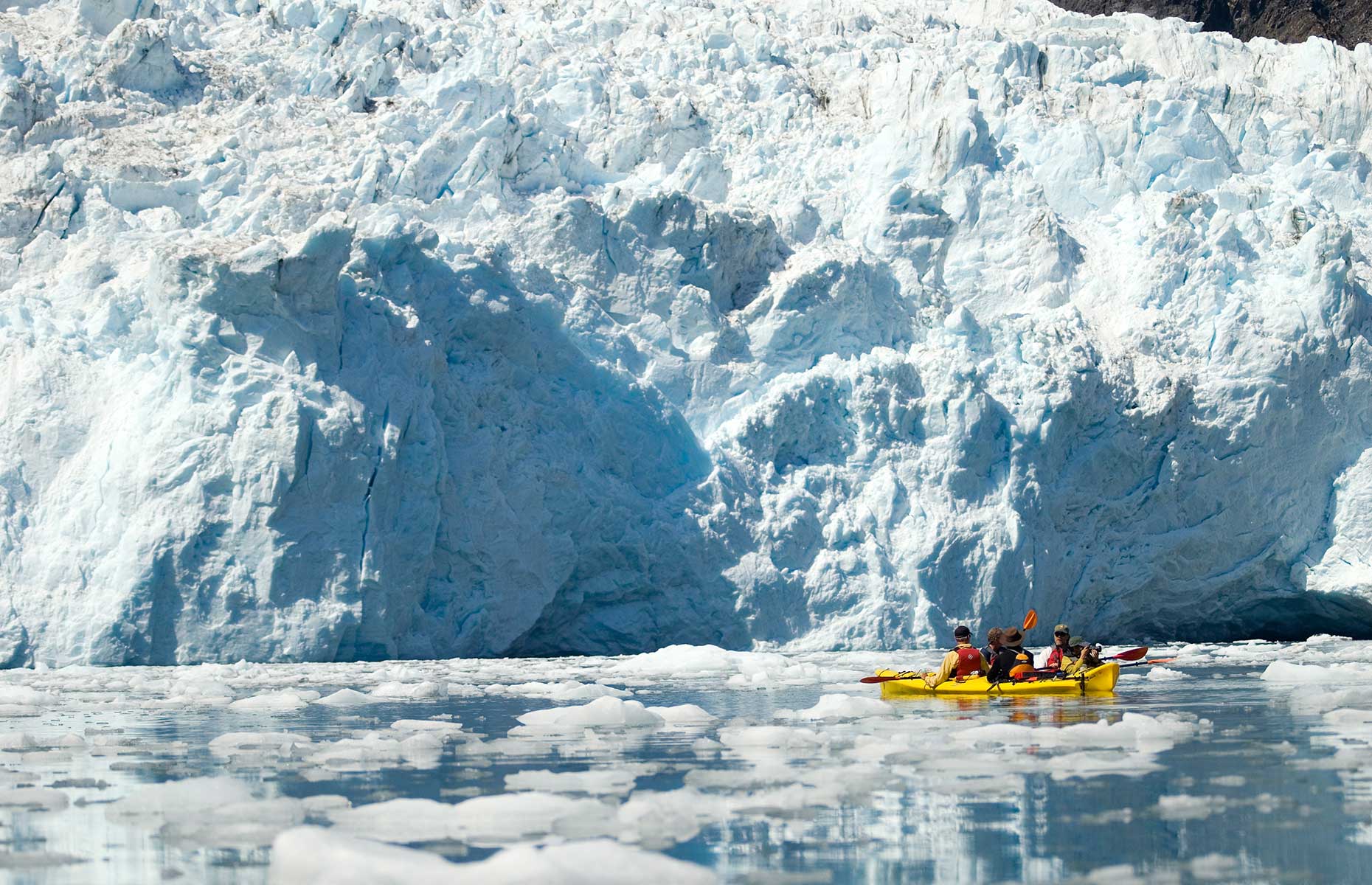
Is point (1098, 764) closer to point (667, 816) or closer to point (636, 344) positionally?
point (667, 816)

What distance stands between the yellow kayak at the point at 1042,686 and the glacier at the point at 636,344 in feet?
22.9

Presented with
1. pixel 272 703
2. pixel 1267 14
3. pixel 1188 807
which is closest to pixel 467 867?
pixel 1188 807

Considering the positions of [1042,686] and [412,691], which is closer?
[1042,686]

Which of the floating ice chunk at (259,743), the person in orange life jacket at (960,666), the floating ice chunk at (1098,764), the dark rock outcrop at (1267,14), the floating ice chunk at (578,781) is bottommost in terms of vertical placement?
the floating ice chunk at (578,781)

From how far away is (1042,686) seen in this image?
1097 cm

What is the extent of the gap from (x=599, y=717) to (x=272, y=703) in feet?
8.65

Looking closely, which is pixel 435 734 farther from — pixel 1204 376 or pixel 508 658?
pixel 1204 376

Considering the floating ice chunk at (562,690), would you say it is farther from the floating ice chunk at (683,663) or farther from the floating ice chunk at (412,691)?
the floating ice chunk at (683,663)

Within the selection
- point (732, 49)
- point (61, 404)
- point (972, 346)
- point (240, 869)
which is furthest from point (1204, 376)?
point (240, 869)

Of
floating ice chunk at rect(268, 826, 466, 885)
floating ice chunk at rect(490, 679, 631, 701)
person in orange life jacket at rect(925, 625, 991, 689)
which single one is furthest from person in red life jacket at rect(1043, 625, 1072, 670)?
floating ice chunk at rect(268, 826, 466, 885)

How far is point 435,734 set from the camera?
8094 millimetres

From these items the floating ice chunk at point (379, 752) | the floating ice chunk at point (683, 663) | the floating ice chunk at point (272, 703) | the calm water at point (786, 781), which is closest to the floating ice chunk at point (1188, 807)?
the calm water at point (786, 781)

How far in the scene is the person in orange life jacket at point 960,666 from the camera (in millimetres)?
11094

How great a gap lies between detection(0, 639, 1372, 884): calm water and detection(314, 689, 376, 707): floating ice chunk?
0.16m
